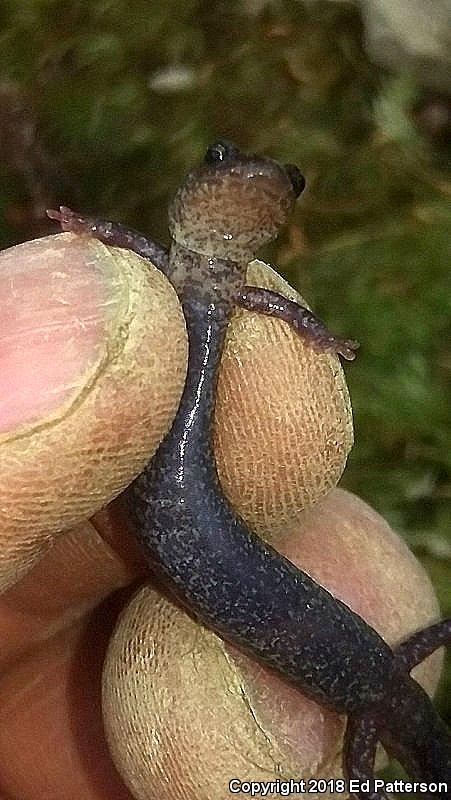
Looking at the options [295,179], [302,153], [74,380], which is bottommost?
[302,153]

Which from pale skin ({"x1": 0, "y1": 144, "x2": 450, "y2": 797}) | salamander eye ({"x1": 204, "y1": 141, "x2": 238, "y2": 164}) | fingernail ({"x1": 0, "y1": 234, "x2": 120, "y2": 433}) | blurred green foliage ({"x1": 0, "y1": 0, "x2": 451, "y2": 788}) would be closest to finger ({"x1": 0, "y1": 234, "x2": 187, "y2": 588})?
fingernail ({"x1": 0, "y1": 234, "x2": 120, "y2": 433})

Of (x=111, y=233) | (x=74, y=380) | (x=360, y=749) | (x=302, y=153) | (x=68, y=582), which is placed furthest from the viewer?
(x=302, y=153)

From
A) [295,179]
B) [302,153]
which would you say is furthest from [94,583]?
[302,153]

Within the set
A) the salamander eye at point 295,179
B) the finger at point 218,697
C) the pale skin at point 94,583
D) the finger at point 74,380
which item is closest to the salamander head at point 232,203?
the salamander eye at point 295,179

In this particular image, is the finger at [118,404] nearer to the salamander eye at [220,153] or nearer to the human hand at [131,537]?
the human hand at [131,537]

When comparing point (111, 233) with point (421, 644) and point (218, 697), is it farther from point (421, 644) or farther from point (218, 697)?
point (421, 644)

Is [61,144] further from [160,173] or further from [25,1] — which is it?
[25,1]

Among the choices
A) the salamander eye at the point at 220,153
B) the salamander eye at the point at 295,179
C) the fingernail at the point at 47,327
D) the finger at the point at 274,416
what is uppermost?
the fingernail at the point at 47,327
